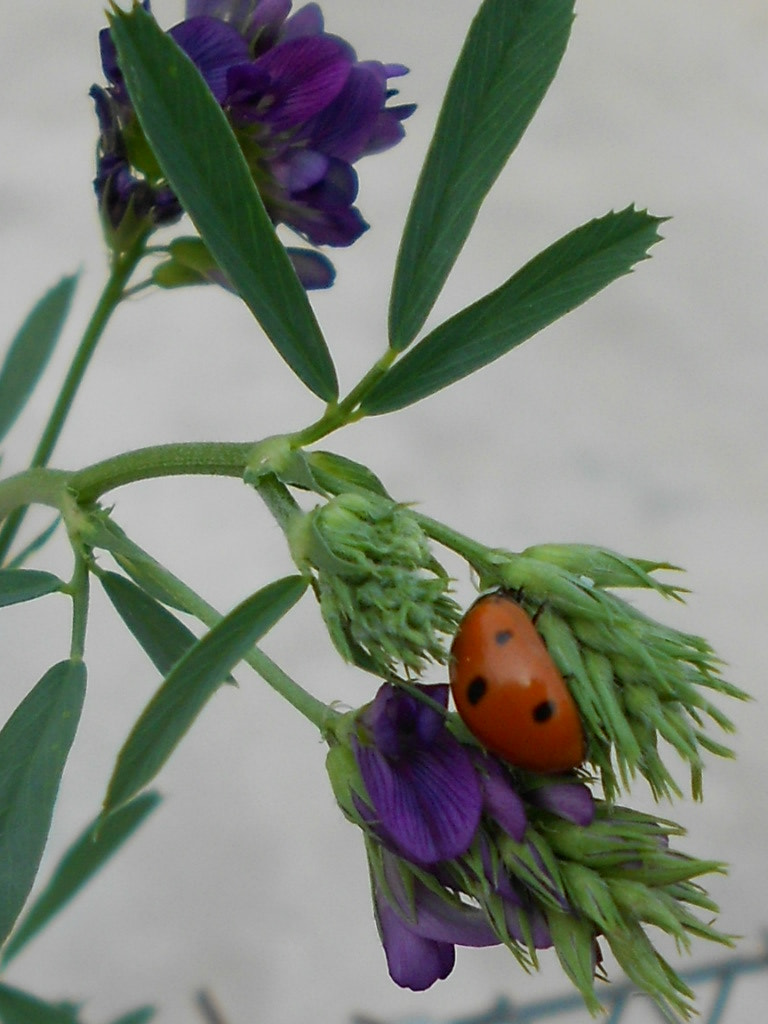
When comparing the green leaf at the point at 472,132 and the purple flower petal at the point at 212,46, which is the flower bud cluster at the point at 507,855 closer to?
the green leaf at the point at 472,132

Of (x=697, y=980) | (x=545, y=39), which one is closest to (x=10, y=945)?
(x=697, y=980)

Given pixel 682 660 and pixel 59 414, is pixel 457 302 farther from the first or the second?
pixel 682 660

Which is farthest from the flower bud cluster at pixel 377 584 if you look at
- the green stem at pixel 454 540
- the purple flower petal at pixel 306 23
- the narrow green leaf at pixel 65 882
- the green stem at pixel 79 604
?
the narrow green leaf at pixel 65 882

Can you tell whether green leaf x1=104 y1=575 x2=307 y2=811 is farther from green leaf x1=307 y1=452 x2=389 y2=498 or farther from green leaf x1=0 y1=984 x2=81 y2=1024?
green leaf x1=0 y1=984 x2=81 y2=1024

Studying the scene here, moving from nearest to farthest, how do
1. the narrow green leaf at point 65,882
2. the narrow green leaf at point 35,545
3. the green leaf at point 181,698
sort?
the green leaf at point 181,698 → the narrow green leaf at point 35,545 → the narrow green leaf at point 65,882

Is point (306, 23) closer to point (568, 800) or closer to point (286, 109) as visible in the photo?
point (286, 109)

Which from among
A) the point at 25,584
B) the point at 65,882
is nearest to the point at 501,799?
the point at 25,584

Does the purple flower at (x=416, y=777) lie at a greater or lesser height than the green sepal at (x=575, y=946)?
greater

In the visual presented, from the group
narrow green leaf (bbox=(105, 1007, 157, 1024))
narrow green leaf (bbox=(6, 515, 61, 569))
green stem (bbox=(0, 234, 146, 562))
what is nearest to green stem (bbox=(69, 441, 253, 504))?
green stem (bbox=(0, 234, 146, 562))

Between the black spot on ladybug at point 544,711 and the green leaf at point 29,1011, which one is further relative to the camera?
the green leaf at point 29,1011
